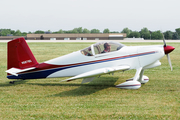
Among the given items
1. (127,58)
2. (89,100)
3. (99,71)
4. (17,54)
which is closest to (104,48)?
(127,58)

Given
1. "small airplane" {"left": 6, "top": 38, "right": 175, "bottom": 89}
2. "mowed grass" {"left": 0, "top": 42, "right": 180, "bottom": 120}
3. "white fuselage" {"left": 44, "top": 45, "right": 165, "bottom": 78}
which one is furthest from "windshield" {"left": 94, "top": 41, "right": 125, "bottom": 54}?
"mowed grass" {"left": 0, "top": 42, "right": 180, "bottom": 120}

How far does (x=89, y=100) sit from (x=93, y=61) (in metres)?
2.20

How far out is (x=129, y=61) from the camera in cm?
870

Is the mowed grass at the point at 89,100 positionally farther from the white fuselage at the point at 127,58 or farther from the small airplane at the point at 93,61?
the white fuselage at the point at 127,58

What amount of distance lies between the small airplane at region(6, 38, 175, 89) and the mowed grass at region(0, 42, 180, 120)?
557mm

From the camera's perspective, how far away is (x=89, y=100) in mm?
7039

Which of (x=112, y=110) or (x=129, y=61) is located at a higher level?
(x=129, y=61)

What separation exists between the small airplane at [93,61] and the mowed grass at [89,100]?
56cm

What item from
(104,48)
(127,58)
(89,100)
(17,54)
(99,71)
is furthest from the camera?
(17,54)

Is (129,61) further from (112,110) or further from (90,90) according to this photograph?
(112,110)

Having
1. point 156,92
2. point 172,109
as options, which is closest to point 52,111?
point 172,109

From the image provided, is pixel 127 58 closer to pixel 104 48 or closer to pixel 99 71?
pixel 104 48

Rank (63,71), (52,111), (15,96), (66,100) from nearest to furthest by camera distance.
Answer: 1. (52,111)
2. (66,100)
3. (15,96)
4. (63,71)

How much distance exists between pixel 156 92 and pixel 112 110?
2.64 metres
